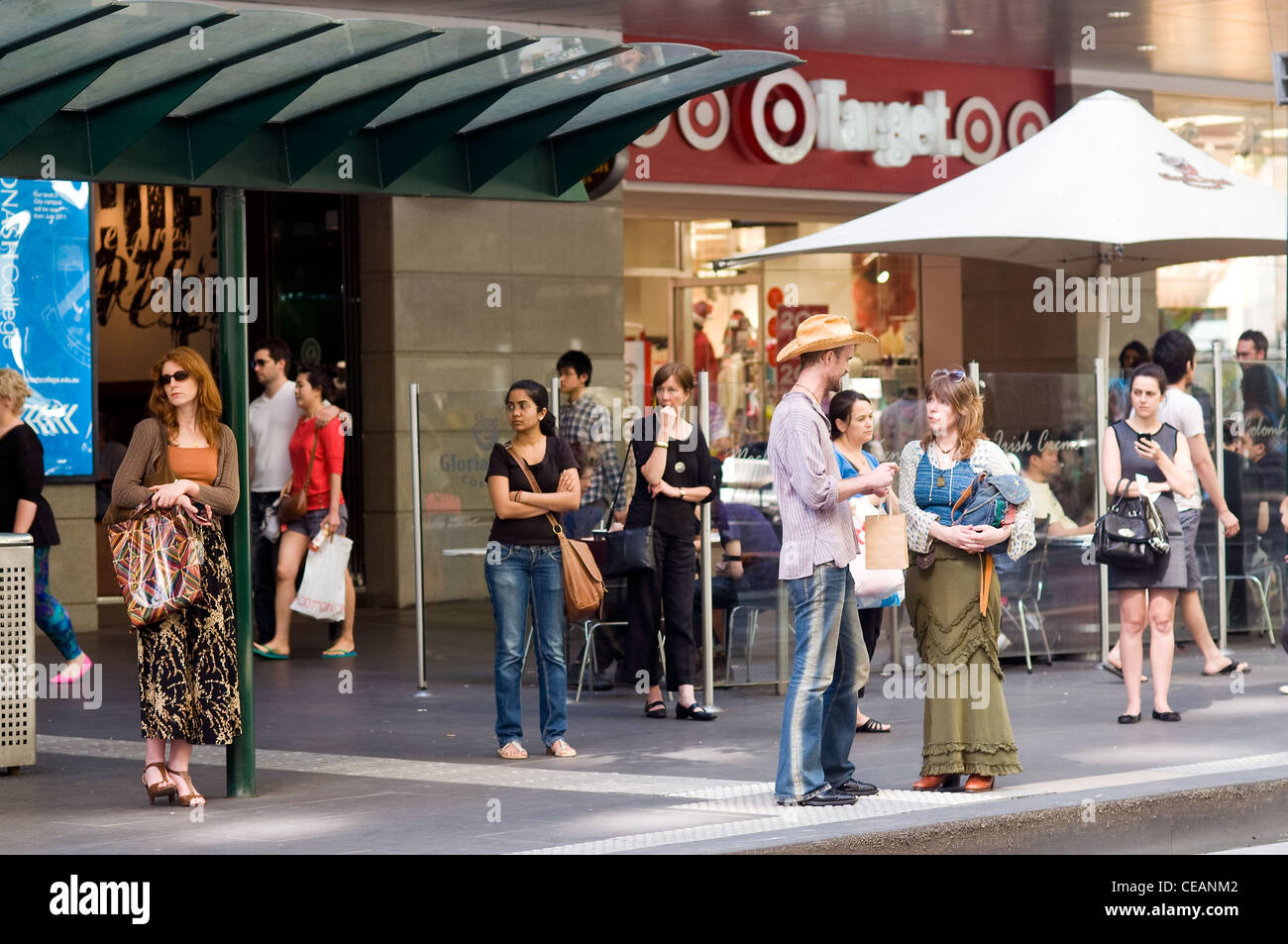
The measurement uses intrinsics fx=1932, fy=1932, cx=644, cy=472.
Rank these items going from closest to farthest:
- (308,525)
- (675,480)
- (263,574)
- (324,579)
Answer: (675,480) → (324,579) → (308,525) → (263,574)

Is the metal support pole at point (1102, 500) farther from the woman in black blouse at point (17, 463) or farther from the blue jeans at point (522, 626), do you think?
the woman in black blouse at point (17, 463)

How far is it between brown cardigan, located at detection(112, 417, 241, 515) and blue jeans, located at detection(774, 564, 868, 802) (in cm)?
238

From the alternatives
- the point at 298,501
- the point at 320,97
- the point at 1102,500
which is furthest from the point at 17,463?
the point at 1102,500

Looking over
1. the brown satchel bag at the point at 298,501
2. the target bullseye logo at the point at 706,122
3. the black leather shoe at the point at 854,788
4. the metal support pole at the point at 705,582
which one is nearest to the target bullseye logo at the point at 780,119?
the target bullseye logo at the point at 706,122

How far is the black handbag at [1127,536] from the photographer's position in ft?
32.9

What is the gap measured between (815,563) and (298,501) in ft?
20.8

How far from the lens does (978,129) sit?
762 inches

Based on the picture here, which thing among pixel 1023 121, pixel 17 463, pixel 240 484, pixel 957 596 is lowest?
pixel 957 596

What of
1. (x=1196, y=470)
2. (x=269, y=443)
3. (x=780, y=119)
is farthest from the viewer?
(x=780, y=119)

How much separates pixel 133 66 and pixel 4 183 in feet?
24.4

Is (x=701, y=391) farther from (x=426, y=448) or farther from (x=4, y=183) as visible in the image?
(x=4, y=183)

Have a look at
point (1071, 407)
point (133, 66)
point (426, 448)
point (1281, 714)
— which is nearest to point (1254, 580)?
point (1071, 407)

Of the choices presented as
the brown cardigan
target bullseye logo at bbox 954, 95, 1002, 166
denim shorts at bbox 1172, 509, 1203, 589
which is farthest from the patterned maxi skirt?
target bullseye logo at bbox 954, 95, 1002, 166

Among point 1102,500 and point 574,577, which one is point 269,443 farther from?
point 1102,500
